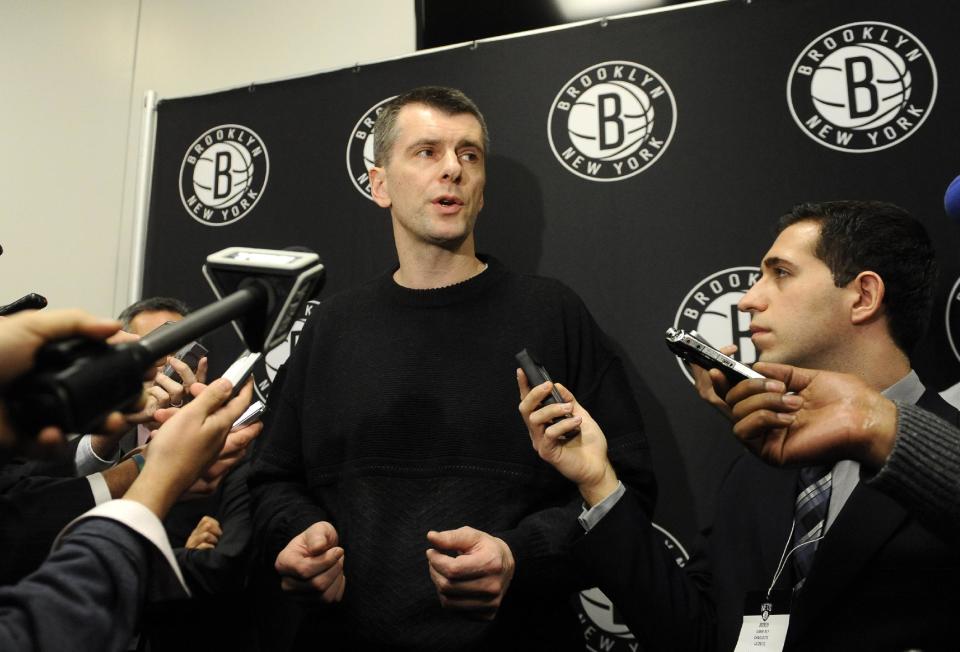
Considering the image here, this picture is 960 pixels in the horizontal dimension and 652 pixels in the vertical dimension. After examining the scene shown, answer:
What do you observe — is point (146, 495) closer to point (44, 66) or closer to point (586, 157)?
point (586, 157)

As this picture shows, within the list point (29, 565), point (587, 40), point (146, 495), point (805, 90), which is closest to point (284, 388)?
point (29, 565)

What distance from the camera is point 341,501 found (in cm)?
194

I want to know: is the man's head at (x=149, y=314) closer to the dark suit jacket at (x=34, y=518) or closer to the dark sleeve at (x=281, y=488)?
the dark sleeve at (x=281, y=488)

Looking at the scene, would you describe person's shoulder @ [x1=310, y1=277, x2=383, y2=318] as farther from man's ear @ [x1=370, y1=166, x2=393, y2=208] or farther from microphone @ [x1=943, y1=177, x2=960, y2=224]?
microphone @ [x1=943, y1=177, x2=960, y2=224]

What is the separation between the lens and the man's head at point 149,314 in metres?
2.65

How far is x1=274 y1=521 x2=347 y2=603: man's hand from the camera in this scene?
68.1 inches

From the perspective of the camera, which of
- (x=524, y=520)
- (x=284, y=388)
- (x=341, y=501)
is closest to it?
(x=524, y=520)

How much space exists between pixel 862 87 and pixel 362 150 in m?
1.38

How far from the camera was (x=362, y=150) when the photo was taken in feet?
8.93

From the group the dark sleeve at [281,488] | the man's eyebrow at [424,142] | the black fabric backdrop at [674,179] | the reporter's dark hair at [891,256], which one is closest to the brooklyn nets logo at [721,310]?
the black fabric backdrop at [674,179]

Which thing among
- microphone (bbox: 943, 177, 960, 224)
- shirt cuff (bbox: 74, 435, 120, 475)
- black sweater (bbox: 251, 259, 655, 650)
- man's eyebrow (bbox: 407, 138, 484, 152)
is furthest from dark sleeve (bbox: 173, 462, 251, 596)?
microphone (bbox: 943, 177, 960, 224)

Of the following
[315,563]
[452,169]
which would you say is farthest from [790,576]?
[452,169]

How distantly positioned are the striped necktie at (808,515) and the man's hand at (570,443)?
38 centimetres

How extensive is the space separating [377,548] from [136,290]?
1510 mm
